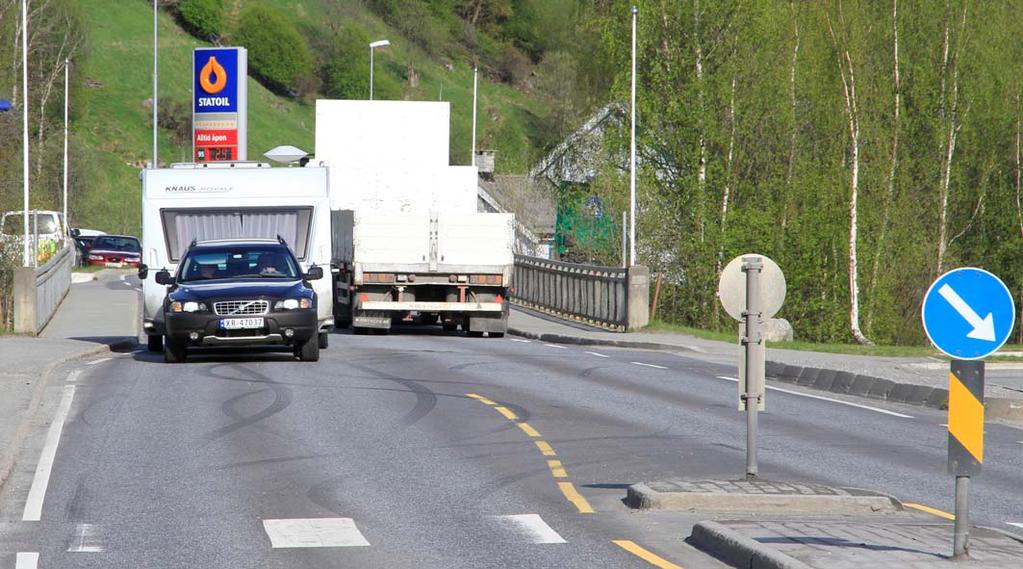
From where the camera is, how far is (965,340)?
27.7 feet

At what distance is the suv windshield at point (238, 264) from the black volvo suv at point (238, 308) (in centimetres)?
1

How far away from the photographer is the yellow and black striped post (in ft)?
28.0

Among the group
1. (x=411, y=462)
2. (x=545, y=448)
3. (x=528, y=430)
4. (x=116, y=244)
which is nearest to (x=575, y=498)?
(x=411, y=462)

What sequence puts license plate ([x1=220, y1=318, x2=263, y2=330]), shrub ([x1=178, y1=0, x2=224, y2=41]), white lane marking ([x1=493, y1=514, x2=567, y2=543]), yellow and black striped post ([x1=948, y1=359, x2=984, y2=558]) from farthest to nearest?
shrub ([x1=178, y1=0, x2=224, y2=41]) → license plate ([x1=220, y1=318, x2=263, y2=330]) → white lane marking ([x1=493, y1=514, x2=567, y2=543]) → yellow and black striped post ([x1=948, y1=359, x2=984, y2=558])

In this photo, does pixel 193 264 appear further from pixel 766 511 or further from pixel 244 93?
pixel 244 93

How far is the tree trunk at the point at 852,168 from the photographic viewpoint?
43.5 meters

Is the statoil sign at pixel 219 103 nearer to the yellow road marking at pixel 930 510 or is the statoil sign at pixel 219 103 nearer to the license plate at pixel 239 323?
the license plate at pixel 239 323

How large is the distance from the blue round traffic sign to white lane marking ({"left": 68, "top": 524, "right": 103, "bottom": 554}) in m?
4.94

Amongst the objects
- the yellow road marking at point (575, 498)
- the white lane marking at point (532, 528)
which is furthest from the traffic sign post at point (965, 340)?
the yellow road marking at point (575, 498)

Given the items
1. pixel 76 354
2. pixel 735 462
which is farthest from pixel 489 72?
pixel 735 462

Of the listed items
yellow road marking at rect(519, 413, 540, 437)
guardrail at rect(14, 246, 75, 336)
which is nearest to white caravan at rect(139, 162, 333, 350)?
guardrail at rect(14, 246, 75, 336)

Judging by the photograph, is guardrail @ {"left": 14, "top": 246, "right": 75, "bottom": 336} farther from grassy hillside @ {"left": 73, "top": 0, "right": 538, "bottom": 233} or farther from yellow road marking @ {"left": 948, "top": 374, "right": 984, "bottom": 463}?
grassy hillside @ {"left": 73, "top": 0, "right": 538, "bottom": 233}

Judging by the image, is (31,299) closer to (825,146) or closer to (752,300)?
(752,300)

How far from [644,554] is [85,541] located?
3.38 meters
